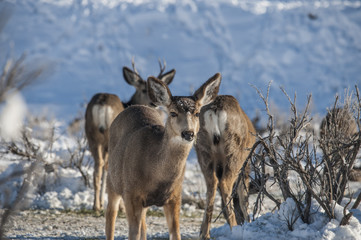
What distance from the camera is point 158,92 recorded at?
18.3 ft

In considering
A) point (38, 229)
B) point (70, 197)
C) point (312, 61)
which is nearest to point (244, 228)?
point (38, 229)

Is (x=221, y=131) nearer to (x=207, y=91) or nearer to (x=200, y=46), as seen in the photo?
(x=207, y=91)

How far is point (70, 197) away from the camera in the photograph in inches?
425

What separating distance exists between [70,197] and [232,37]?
162 ft


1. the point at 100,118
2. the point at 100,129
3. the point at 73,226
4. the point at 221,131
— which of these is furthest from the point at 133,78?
the point at 221,131

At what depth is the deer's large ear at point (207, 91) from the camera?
5.71 meters

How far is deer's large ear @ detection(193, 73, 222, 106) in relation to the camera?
5.71 m

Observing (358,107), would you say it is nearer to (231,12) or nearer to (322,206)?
(322,206)

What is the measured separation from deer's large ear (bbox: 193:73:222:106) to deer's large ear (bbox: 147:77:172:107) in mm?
341

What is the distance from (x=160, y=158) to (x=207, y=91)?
3.29 feet

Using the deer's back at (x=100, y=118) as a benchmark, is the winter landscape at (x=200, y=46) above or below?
above

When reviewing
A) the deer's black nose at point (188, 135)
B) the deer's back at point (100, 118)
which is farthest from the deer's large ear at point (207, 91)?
the deer's back at point (100, 118)

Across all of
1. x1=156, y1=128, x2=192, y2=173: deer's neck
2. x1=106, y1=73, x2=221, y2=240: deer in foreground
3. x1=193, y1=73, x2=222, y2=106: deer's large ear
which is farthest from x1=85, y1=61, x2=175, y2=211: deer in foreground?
x1=156, y1=128, x2=192, y2=173: deer's neck

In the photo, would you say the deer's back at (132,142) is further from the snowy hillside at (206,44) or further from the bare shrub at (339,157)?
the snowy hillside at (206,44)
